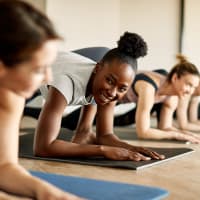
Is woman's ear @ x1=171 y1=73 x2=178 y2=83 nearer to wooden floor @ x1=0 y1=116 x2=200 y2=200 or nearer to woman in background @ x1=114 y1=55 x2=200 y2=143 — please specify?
woman in background @ x1=114 y1=55 x2=200 y2=143

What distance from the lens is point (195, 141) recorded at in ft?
9.77

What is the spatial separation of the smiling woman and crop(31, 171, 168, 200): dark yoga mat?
1.08 feet

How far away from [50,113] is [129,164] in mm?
401

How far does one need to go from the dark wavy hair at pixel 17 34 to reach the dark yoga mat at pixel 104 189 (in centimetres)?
65

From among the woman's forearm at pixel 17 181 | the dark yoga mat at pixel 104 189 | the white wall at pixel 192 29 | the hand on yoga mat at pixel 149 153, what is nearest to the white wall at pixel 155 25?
the white wall at pixel 192 29

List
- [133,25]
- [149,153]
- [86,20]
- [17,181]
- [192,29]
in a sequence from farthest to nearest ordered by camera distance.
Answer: [133,25] → [192,29] → [86,20] → [149,153] → [17,181]

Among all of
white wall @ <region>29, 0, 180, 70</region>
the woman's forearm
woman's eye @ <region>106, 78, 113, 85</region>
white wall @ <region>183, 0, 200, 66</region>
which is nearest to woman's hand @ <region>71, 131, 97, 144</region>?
woman's eye @ <region>106, 78, 113, 85</region>

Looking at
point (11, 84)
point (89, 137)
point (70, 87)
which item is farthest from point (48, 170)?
point (11, 84)

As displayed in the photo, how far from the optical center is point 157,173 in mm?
2078

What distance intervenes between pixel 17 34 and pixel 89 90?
1241 mm

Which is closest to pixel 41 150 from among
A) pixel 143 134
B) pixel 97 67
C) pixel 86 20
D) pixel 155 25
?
pixel 97 67

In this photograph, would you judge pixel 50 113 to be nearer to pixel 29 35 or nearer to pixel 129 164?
pixel 129 164

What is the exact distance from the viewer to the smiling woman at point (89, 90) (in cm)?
209

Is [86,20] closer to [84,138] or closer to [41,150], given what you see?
[84,138]
